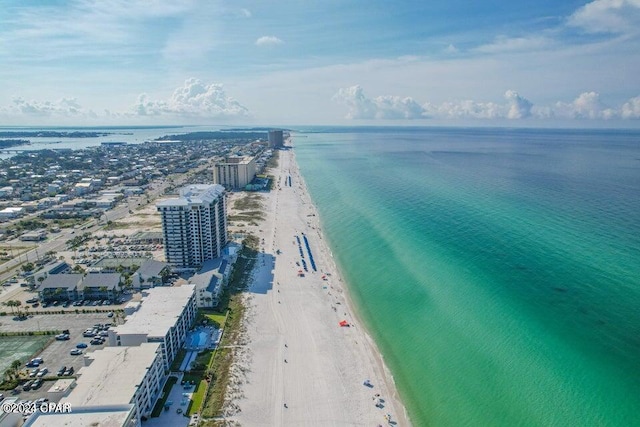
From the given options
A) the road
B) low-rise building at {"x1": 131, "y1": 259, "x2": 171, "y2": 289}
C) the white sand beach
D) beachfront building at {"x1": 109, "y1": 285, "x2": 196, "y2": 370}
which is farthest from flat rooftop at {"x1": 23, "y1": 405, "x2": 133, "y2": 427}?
the road

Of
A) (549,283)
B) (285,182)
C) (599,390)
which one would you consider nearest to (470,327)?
(599,390)

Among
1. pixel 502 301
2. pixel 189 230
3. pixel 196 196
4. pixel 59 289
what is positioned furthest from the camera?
pixel 196 196

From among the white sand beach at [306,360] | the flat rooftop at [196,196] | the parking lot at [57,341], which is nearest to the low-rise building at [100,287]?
the parking lot at [57,341]

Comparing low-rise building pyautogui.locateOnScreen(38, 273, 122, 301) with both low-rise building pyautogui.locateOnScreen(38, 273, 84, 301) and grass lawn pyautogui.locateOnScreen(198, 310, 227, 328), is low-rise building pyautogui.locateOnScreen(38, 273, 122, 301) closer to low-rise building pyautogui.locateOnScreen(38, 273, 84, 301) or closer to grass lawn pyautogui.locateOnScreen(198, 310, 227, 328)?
low-rise building pyautogui.locateOnScreen(38, 273, 84, 301)

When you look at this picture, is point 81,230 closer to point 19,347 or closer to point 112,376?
point 19,347

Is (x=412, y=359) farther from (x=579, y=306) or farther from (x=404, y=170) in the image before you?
(x=404, y=170)

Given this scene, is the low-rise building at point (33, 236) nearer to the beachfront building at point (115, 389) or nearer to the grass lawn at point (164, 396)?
the beachfront building at point (115, 389)

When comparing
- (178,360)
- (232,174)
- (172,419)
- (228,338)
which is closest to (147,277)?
(228,338)
